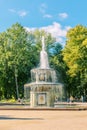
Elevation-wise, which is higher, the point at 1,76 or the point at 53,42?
the point at 53,42

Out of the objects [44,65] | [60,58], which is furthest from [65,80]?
[44,65]

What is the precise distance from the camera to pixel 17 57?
65.8m

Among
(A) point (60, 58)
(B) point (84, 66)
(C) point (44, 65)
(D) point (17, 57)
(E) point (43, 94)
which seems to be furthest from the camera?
(A) point (60, 58)

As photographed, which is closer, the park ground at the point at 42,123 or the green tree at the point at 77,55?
the park ground at the point at 42,123

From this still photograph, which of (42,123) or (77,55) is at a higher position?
(77,55)

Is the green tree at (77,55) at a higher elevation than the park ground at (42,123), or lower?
higher

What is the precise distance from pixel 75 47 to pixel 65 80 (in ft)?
31.8

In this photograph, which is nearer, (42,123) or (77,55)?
(42,123)

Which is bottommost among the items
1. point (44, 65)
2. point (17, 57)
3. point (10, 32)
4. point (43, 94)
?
point (43, 94)

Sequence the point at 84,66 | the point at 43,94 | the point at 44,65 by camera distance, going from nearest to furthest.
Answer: the point at 43,94, the point at 44,65, the point at 84,66

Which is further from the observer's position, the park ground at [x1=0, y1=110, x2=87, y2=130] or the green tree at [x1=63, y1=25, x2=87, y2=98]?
the green tree at [x1=63, y1=25, x2=87, y2=98]

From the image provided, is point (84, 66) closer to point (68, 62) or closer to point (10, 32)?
point (68, 62)

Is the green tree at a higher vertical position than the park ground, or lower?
higher

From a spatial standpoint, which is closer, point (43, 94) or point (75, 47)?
point (43, 94)
